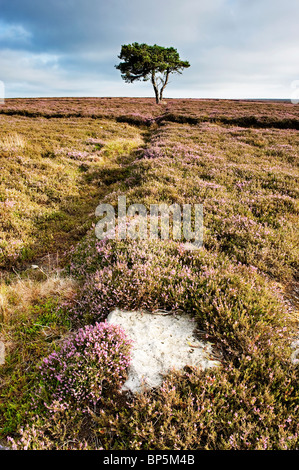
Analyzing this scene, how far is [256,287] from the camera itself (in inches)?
163

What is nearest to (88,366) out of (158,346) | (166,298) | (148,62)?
(158,346)

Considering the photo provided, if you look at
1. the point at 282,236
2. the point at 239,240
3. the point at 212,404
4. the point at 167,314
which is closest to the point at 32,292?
the point at 167,314

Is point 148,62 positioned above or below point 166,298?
above

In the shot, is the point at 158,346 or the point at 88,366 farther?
the point at 158,346

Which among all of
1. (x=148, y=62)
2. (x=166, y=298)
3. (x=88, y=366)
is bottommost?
(x=88, y=366)

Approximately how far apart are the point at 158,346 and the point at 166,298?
31.0 inches

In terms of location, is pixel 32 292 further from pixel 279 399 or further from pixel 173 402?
pixel 279 399

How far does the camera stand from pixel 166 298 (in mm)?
3848

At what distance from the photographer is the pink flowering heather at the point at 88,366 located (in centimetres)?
278

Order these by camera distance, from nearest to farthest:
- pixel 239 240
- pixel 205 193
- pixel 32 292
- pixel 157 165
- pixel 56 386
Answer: pixel 56 386
pixel 32 292
pixel 239 240
pixel 205 193
pixel 157 165

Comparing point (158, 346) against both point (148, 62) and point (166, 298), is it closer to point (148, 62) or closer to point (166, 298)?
point (166, 298)

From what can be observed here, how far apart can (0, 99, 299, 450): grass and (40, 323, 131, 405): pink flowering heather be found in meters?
0.13

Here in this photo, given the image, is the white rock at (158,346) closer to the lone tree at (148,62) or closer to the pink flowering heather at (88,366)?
the pink flowering heather at (88,366)

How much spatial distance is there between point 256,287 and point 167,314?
1.66 meters
